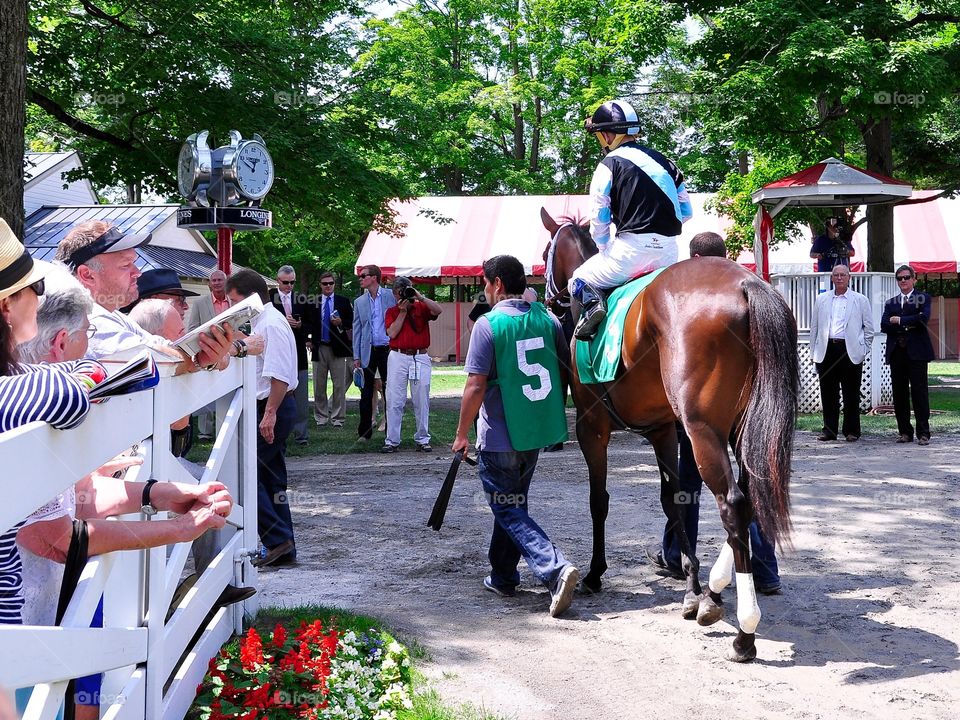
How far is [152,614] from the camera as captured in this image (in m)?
3.16

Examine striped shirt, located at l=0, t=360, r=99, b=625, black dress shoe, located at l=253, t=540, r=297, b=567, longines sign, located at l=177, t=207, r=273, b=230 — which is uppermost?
longines sign, located at l=177, t=207, r=273, b=230

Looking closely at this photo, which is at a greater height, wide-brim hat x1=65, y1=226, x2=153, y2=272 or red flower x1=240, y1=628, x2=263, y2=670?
wide-brim hat x1=65, y1=226, x2=153, y2=272

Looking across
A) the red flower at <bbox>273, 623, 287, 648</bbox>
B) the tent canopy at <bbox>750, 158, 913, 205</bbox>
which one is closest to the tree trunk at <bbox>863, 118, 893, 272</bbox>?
the tent canopy at <bbox>750, 158, 913, 205</bbox>

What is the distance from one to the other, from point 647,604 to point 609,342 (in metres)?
1.52

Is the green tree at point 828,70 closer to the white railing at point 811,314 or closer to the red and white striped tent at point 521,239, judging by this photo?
the white railing at point 811,314

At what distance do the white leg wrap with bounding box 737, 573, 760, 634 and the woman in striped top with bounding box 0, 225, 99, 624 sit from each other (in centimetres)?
328

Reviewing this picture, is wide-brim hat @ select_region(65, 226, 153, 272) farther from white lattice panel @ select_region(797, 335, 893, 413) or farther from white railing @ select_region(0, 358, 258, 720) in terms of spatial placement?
white lattice panel @ select_region(797, 335, 893, 413)

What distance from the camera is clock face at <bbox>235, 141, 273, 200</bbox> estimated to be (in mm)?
9633

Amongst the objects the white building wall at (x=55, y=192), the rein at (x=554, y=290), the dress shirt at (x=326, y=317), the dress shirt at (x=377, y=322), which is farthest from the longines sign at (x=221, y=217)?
the white building wall at (x=55, y=192)

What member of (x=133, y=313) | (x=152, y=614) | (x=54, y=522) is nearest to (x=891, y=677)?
→ (x=152, y=614)

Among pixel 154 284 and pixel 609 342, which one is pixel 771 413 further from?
pixel 154 284

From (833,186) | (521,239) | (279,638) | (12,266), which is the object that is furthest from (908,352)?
(521,239)

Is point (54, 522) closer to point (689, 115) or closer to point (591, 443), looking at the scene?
point (591, 443)

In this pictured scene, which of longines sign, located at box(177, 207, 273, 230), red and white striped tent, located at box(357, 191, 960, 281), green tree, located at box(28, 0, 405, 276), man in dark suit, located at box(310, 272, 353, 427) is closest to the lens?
longines sign, located at box(177, 207, 273, 230)
